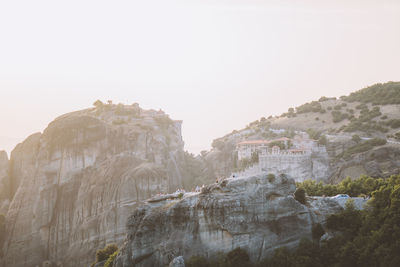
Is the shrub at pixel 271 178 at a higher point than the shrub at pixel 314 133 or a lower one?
lower

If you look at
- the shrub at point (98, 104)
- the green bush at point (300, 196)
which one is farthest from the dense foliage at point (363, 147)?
the shrub at point (98, 104)

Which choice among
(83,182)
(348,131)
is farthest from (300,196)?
(83,182)

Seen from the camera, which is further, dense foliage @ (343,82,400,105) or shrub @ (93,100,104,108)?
shrub @ (93,100,104,108)

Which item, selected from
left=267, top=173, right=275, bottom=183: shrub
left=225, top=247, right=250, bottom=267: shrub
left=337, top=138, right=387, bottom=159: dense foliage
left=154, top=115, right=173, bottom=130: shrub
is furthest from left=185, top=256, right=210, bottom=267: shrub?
left=154, top=115, right=173, bottom=130: shrub

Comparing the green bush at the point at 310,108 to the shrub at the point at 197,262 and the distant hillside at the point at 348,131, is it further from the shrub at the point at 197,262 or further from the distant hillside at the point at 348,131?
the shrub at the point at 197,262

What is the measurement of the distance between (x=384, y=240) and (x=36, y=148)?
6391cm

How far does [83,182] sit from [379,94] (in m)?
52.5

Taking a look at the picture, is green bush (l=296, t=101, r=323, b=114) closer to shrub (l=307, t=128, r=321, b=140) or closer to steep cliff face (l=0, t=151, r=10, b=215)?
shrub (l=307, t=128, r=321, b=140)

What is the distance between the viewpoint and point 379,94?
9188cm

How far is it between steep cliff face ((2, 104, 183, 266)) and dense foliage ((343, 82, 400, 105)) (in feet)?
113

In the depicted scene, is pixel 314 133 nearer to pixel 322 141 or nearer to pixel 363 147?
pixel 322 141

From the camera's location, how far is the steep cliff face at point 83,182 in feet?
253

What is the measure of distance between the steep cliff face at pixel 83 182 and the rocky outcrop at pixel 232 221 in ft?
93.0

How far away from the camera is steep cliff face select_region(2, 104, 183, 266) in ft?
253
